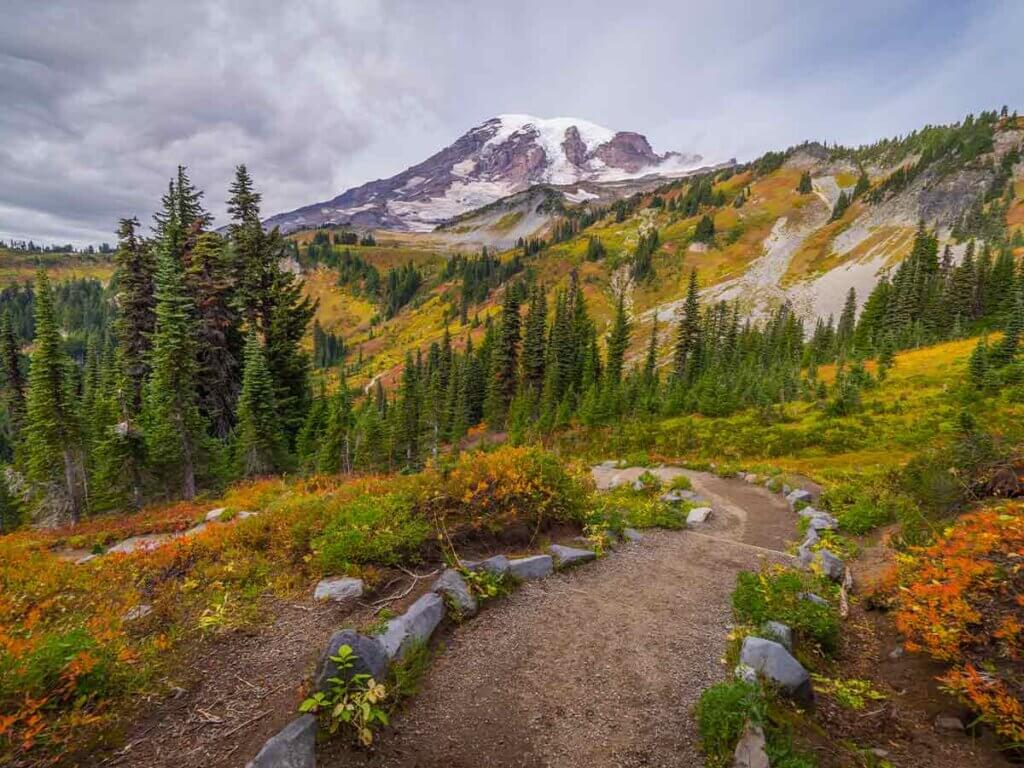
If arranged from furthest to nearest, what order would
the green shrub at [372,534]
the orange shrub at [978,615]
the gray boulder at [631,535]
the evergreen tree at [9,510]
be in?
the evergreen tree at [9,510] → the gray boulder at [631,535] → the green shrub at [372,534] → the orange shrub at [978,615]

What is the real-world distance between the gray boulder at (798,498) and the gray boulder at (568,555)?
438 inches

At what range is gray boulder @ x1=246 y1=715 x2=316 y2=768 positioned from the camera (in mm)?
4031

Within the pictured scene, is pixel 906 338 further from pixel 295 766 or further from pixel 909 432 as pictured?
pixel 295 766

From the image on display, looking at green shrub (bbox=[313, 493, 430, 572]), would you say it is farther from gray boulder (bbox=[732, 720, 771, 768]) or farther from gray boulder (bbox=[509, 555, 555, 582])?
gray boulder (bbox=[732, 720, 771, 768])

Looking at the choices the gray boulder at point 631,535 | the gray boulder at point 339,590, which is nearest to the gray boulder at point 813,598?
the gray boulder at point 631,535

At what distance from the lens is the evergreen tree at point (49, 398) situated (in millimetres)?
26984

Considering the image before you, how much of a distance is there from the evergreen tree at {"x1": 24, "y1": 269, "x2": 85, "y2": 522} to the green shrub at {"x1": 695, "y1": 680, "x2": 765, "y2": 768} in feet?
121

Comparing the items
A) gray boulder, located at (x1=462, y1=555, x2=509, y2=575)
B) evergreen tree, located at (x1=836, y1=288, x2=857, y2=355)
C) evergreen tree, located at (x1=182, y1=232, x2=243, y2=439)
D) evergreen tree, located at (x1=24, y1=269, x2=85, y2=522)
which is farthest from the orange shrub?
evergreen tree, located at (x1=836, y1=288, x2=857, y2=355)

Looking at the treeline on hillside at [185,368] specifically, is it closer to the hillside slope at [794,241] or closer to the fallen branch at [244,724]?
the fallen branch at [244,724]

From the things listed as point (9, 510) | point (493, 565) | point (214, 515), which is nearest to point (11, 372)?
point (9, 510)

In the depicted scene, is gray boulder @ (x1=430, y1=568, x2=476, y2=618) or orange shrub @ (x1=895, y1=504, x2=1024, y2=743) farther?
gray boulder @ (x1=430, y1=568, x2=476, y2=618)

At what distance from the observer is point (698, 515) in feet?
48.3

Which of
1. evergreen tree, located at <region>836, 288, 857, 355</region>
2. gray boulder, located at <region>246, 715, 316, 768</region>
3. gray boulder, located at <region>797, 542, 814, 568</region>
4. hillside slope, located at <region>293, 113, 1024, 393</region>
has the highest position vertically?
hillside slope, located at <region>293, 113, 1024, 393</region>

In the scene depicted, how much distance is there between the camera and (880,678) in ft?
20.0
